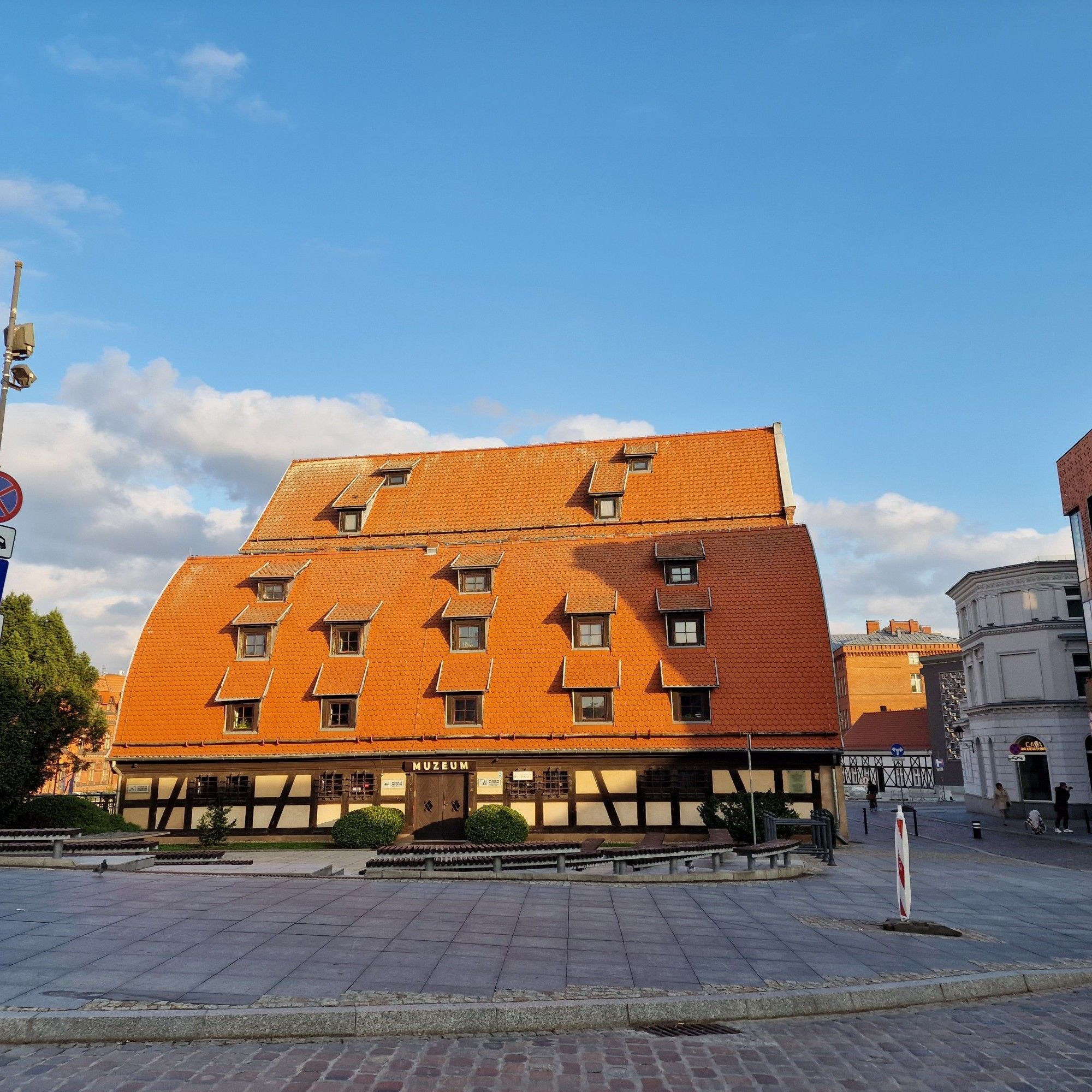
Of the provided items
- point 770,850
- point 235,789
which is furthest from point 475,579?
point 770,850

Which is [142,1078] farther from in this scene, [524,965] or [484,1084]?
[524,965]

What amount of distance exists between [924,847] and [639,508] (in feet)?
58.2

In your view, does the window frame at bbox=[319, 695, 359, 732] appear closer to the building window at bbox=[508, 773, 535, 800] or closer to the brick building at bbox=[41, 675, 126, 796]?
the building window at bbox=[508, 773, 535, 800]

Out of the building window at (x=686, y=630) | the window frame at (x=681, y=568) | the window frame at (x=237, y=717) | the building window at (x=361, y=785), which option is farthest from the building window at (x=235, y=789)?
the window frame at (x=681, y=568)

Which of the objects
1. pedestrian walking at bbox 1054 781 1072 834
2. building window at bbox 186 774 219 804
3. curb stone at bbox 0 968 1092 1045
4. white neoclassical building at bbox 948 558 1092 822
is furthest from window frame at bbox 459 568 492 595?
white neoclassical building at bbox 948 558 1092 822

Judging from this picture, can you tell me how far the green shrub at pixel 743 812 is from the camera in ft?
83.8

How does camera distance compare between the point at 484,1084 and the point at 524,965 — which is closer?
the point at 484,1084

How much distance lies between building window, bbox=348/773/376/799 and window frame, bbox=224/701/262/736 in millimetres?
3893

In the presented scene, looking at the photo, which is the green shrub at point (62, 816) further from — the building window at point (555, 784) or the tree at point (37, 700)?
the building window at point (555, 784)

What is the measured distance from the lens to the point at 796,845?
21.4m

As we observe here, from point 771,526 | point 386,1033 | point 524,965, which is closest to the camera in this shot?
point 386,1033

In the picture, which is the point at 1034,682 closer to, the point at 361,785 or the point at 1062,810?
the point at 1062,810

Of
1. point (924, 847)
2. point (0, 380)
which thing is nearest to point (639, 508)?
point (924, 847)

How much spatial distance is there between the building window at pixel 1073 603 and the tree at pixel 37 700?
4362 cm
